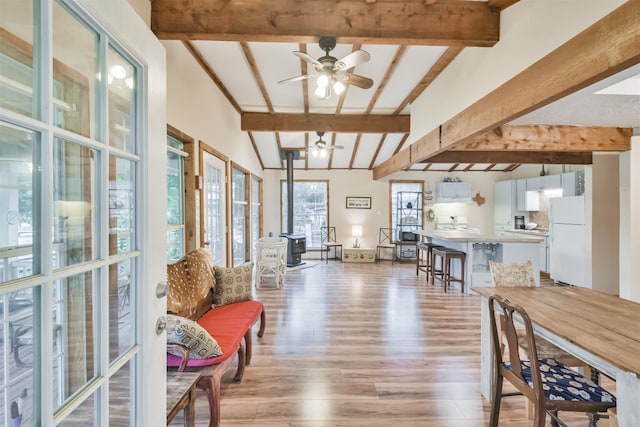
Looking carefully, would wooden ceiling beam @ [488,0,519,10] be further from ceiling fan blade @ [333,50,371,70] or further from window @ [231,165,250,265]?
window @ [231,165,250,265]

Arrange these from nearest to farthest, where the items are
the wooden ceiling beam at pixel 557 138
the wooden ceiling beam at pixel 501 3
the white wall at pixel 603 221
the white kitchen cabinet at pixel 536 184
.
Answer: the wooden ceiling beam at pixel 501 3, the wooden ceiling beam at pixel 557 138, the white wall at pixel 603 221, the white kitchen cabinet at pixel 536 184

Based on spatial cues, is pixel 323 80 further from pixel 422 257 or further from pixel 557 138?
pixel 422 257

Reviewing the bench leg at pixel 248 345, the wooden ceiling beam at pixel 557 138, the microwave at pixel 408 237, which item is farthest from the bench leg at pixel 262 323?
the microwave at pixel 408 237

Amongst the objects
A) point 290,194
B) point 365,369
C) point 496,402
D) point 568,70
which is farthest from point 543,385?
point 290,194

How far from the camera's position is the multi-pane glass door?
69cm

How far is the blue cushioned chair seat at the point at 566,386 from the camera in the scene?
1592mm

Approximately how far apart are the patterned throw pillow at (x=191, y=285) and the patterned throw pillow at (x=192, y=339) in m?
0.51

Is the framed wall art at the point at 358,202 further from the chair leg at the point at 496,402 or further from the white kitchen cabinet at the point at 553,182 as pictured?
the chair leg at the point at 496,402

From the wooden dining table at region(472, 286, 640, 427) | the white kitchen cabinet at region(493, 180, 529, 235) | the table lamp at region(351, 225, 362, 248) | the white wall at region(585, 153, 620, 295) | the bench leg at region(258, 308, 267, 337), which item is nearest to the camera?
the wooden dining table at region(472, 286, 640, 427)

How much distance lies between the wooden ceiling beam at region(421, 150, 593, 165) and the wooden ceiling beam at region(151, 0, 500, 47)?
3.29m

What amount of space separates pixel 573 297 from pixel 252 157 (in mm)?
6050

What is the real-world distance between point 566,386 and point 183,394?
2.06m

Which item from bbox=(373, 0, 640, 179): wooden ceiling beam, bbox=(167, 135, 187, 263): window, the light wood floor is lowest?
the light wood floor

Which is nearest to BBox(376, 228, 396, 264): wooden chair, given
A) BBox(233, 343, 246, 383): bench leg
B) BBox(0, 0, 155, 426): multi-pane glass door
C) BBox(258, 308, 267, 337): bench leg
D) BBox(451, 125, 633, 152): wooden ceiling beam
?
BBox(451, 125, 633, 152): wooden ceiling beam
